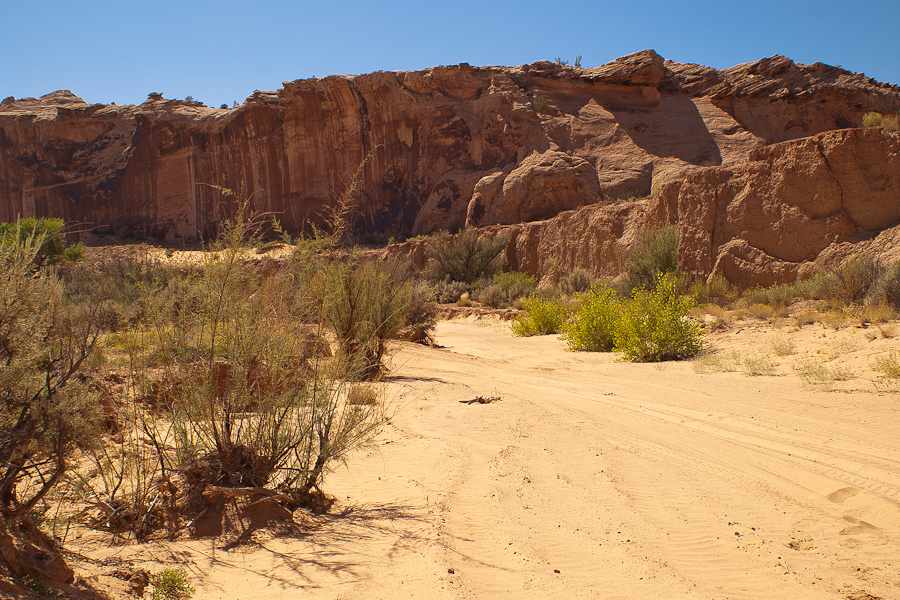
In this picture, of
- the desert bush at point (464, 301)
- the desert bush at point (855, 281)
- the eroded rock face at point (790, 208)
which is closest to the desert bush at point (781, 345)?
the desert bush at point (855, 281)

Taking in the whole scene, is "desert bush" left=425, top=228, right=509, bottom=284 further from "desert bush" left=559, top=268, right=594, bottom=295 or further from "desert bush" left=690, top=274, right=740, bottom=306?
"desert bush" left=690, top=274, right=740, bottom=306

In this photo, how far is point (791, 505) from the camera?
377 centimetres

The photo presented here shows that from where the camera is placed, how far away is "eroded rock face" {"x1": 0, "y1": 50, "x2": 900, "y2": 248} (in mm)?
28672

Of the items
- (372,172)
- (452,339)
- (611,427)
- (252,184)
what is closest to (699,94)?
(372,172)

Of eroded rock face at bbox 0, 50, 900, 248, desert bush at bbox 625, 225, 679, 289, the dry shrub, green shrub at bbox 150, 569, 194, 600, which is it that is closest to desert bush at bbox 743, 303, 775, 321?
the dry shrub

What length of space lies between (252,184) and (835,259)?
1285 inches

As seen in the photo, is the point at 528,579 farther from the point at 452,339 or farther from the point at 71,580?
the point at 452,339

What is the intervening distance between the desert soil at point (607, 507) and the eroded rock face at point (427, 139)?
22205mm

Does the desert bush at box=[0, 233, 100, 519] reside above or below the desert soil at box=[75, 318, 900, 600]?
above

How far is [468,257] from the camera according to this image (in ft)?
85.3

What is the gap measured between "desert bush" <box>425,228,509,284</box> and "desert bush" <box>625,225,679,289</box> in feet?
29.5

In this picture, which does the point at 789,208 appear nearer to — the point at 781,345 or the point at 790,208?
the point at 790,208

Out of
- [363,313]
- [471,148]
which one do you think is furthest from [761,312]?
[471,148]

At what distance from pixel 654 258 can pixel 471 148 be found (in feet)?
63.9
